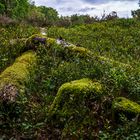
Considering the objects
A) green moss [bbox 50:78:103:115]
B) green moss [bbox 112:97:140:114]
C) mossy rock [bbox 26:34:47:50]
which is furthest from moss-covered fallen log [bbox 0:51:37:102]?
green moss [bbox 112:97:140:114]

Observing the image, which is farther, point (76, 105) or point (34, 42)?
point (34, 42)

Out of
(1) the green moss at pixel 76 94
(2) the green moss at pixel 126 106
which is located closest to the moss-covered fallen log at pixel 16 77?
(1) the green moss at pixel 76 94

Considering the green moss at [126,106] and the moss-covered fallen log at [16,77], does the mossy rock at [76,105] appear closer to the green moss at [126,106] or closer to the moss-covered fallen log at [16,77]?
the green moss at [126,106]

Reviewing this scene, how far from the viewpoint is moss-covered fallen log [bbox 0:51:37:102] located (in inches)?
374

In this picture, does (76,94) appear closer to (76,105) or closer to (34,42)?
(76,105)

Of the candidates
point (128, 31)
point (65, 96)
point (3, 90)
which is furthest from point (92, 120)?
point (128, 31)

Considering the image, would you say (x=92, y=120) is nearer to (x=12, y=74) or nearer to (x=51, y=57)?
(x=12, y=74)

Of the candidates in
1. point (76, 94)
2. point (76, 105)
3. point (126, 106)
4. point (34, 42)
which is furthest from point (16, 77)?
point (34, 42)

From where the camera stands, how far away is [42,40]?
1544cm

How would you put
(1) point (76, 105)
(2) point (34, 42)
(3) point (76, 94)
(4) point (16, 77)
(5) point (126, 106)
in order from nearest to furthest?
(5) point (126, 106), (1) point (76, 105), (3) point (76, 94), (4) point (16, 77), (2) point (34, 42)

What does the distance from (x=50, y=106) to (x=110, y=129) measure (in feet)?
5.81

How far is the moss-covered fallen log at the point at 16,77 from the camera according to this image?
31.2ft

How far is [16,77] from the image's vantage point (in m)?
11.0

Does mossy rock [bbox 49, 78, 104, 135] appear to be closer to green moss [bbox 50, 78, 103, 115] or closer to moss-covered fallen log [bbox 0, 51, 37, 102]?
green moss [bbox 50, 78, 103, 115]
